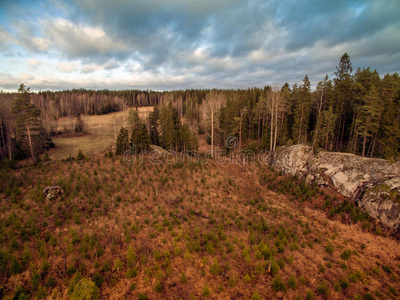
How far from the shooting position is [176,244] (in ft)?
37.2

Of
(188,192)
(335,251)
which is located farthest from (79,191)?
(335,251)

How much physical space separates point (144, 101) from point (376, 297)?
358ft

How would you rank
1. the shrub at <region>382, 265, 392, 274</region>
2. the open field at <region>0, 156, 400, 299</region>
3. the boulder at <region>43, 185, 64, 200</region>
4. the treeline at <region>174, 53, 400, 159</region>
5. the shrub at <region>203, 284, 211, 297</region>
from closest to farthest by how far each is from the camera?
the shrub at <region>203, 284, 211, 297</region> < the open field at <region>0, 156, 400, 299</region> < the shrub at <region>382, 265, 392, 274</region> < the boulder at <region>43, 185, 64, 200</region> < the treeline at <region>174, 53, 400, 159</region>

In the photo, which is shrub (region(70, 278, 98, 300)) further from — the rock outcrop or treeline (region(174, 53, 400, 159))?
treeline (region(174, 53, 400, 159))

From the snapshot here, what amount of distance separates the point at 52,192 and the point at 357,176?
28.3m

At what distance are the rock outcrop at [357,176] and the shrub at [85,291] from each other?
2008 cm

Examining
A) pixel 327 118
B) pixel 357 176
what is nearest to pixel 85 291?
pixel 357 176

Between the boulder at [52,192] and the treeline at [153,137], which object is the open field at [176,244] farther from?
the treeline at [153,137]

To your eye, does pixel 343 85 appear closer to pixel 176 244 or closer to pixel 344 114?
pixel 344 114

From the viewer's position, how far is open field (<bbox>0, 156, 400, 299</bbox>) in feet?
28.4

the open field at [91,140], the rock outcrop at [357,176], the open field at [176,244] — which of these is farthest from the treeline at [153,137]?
the rock outcrop at [357,176]

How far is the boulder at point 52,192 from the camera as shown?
600 inches

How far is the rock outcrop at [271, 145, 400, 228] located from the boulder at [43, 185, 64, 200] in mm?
25269

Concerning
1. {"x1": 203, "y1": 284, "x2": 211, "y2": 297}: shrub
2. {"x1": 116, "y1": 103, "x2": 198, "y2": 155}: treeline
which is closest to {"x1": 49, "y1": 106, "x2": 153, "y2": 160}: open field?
{"x1": 116, "y1": 103, "x2": 198, "y2": 155}: treeline
